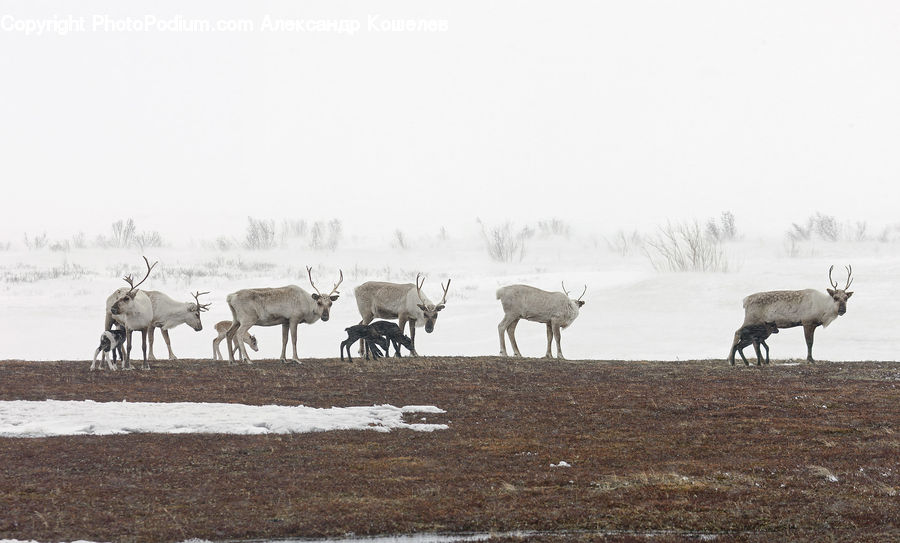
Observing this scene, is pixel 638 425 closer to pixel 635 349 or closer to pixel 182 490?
pixel 182 490

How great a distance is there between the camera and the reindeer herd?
21578 millimetres

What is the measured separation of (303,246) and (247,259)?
10.9 metres

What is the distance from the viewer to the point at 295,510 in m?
9.34

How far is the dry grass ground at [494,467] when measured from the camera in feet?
29.2

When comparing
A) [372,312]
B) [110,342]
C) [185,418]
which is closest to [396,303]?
[372,312]

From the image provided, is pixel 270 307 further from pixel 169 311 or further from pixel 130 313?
pixel 169 311

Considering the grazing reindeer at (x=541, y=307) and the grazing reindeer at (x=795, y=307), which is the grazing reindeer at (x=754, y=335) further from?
the grazing reindeer at (x=541, y=307)

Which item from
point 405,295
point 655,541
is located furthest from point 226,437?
point 405,295

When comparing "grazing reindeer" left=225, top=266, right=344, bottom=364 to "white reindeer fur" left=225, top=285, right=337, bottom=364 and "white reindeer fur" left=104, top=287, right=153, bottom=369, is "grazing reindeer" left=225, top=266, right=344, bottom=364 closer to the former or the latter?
"white reindeer fur" left=225, top=285, right=337, bottom=364

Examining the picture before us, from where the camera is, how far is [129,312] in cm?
2144

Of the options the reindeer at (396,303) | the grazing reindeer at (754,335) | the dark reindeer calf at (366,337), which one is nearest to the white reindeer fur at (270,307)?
the dark reindeer calf at (366,337)

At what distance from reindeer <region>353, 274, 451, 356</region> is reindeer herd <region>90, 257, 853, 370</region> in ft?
0.08

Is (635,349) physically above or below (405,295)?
below

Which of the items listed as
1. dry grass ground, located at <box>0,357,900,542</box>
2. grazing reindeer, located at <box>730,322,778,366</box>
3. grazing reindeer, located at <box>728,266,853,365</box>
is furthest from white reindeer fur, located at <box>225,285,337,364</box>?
grazing reindeer, located at <box>728,266,853,365</box>
